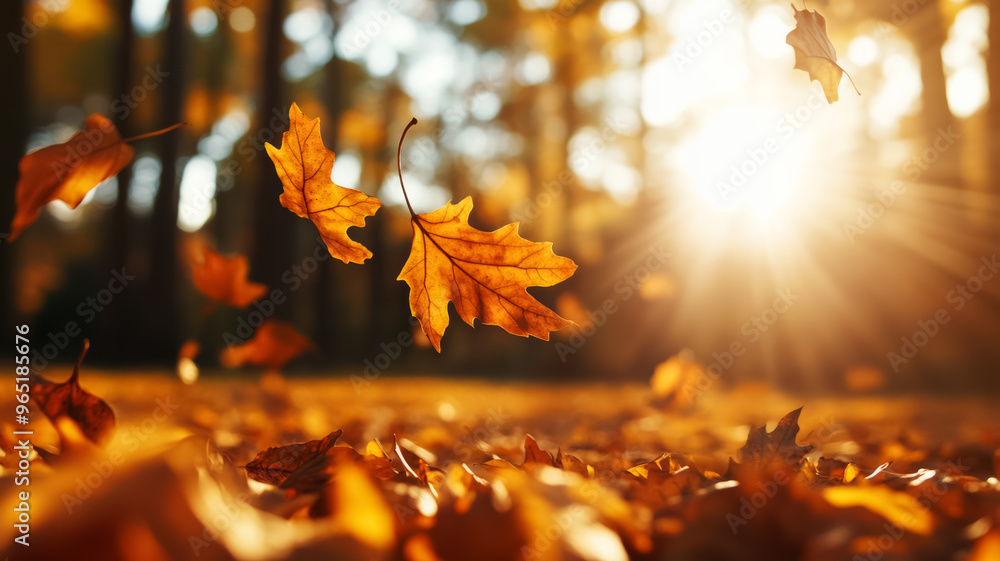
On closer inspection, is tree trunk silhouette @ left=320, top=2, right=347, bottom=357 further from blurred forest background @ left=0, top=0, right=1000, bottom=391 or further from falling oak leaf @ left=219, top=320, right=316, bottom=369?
falling oak leaf @ left=219, top=320, right=316, bottom=369

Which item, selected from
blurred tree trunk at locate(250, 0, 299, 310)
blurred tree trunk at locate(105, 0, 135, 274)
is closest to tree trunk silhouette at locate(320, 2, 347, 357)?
blurred tree trunk at locate(250, 0, 299, 310)

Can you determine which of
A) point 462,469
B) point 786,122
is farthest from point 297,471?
point 786,122

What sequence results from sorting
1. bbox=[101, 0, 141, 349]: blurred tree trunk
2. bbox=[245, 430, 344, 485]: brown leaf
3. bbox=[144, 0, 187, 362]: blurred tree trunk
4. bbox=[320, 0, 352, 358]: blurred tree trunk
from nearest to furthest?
bbox=[245, 430, 344, 485]: brown leaf → bbox=[144, 0, 187, 362]: blurred tree trunk → bbox=[101, 0, 141, 349]: blurred tree trunk → bbox=[320, 0, 352, 358]: blurred tree trunk

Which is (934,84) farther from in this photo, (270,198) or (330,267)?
(330,267)

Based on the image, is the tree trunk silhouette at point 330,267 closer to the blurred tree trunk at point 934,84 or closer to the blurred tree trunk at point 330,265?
the blurred tree trunk at point 330,265

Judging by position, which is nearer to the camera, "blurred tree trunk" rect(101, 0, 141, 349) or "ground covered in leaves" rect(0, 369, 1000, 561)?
"ground covered in leaves" rect(0, 369, 1000, 561)

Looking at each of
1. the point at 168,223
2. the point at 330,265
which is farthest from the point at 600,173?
the point at 168,223

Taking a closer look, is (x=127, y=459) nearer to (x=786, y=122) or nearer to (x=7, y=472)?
(x=7, y=472)
